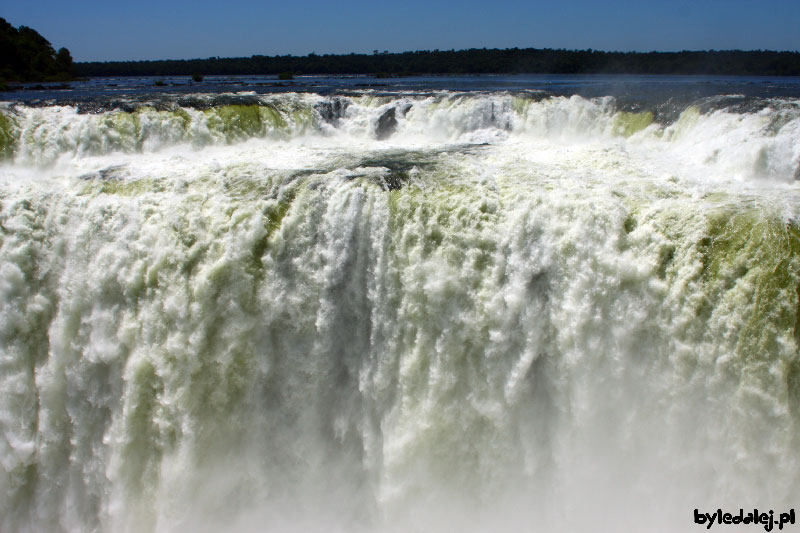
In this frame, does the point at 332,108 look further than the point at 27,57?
No

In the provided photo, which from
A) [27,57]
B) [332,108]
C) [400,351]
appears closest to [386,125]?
[332,108]

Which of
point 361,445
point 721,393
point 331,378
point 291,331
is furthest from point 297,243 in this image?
point 721,393

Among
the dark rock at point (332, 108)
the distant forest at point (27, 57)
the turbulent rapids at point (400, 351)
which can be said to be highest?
the distant forest at point (27, 57)

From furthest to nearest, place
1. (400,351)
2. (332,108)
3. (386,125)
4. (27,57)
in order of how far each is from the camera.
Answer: (27,57) → (332,108) → (386,125) → (400,351)

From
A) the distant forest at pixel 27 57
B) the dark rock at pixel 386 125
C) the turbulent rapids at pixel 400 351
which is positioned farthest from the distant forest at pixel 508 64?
the turbulent rapids at pixel 400 351

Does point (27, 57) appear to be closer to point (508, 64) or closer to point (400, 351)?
point (508, 64)

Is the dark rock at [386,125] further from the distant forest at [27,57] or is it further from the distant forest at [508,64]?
the distant forest at [27,57]
